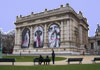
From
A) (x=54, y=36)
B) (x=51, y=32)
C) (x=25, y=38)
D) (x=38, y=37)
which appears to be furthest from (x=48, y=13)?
(x=25, y=38)

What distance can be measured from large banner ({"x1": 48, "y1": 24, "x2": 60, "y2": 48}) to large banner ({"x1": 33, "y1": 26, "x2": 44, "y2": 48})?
3.82m

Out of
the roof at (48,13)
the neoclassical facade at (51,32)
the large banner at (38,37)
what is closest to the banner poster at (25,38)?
the neoclassical facade at (51,32)

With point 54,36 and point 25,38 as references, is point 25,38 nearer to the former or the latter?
point 25,38

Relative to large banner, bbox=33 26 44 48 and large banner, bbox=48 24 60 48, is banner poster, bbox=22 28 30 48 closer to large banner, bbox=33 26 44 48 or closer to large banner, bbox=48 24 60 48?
large banner, bbox=33 26 44 48

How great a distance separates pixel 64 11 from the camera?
170 ft

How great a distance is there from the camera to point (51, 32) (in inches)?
2147

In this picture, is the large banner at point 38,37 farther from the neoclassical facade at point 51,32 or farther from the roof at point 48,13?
the roof at point 48,13

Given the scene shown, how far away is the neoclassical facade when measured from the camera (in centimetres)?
5100

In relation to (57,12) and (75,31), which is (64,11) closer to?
(57,12)

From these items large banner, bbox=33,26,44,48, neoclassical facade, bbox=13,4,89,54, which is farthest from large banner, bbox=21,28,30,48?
large banner, bbox=33,26,44,48

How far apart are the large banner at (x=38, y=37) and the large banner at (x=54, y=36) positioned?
150 inches

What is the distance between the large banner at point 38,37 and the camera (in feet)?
188

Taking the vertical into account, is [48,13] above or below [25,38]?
above

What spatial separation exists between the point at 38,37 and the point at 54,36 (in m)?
7.43
